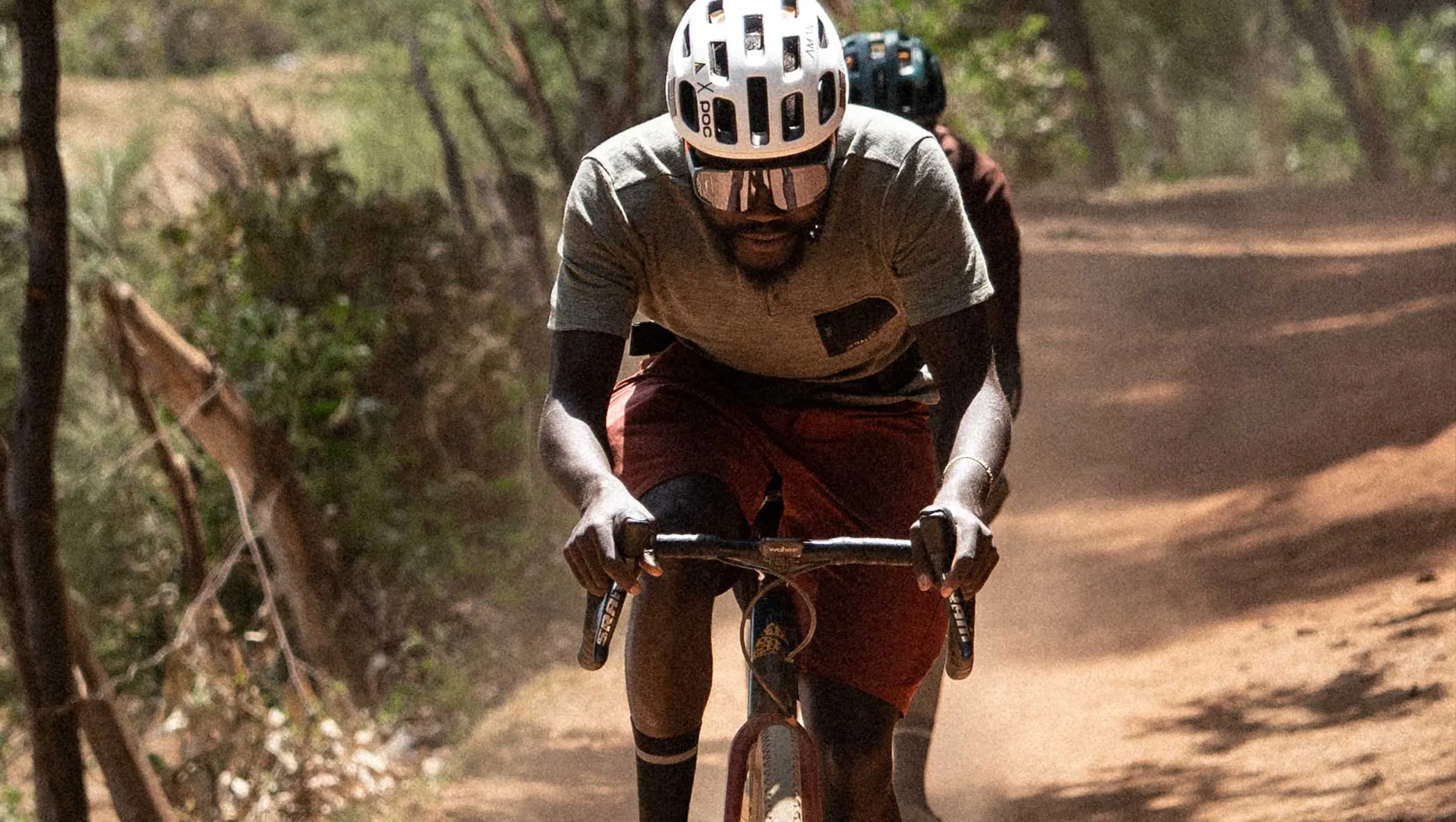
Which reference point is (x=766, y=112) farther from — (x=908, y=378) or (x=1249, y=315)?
(x=1249, y=315)

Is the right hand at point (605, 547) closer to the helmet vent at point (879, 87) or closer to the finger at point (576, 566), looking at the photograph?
the finger at point (576, 566)

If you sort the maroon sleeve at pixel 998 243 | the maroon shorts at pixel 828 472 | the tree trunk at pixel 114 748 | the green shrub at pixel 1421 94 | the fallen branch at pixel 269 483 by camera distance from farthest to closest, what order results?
1. the green shrub at pixel 1421 94
2. the fallen branch at pixel 269 483
3. the tree trunk at pixel 114 748
4. the maroon sleeve at pixel 998 243
5. the maroon shorts at pixel 828 472

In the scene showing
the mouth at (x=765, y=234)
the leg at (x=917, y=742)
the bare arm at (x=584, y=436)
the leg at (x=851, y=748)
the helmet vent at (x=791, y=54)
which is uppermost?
the helmet vent at (x=791, y=54)

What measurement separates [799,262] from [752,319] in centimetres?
17

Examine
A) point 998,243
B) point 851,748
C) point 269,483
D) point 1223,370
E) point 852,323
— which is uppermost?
point 852,323

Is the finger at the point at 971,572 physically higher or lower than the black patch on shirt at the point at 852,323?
lower

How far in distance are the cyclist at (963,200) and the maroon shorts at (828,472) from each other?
2.58 feet

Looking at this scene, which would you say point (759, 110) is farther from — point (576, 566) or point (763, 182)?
point (576, 566)

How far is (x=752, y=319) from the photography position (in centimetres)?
341

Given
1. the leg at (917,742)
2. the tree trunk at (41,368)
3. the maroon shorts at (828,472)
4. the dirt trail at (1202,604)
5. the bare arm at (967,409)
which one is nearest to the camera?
the bare arm at (967,409)

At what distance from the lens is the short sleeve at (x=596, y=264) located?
323cm

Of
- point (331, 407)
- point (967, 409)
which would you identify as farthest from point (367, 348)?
point (967, 409)

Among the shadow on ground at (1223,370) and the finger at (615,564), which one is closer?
the finger at (615,564)

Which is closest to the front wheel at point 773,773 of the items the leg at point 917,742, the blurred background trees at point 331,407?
the leg at point 917,742
